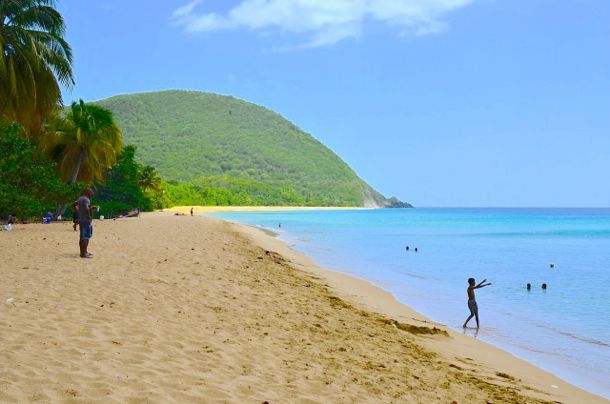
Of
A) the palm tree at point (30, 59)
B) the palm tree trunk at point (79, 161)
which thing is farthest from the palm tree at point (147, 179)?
the palm tree at point (30, 59)

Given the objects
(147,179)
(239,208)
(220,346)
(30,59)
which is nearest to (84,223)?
(220,346)

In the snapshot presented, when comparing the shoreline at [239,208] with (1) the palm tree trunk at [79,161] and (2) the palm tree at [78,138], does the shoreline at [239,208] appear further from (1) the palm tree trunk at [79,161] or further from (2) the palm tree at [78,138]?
(1) the palm tree trunk at [79,161]

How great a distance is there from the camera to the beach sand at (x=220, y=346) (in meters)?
5.05

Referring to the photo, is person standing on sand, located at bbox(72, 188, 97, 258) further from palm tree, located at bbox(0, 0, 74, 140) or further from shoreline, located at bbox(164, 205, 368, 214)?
shoreline, located at bbox(164, 205, 368, 214)

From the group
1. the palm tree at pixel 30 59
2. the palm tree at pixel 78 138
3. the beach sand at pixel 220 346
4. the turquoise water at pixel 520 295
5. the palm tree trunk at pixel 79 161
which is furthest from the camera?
the palm tree at pixel 78 138

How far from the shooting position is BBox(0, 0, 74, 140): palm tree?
2272cm

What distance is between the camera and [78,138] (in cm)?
3619

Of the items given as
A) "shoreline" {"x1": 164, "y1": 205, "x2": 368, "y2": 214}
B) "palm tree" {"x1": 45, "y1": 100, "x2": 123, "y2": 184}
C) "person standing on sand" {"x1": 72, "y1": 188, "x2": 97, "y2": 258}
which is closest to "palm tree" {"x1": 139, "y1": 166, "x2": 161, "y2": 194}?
"shoreline" {"x1": 164, "y1": 205, "x2": 368, "y2": 214}

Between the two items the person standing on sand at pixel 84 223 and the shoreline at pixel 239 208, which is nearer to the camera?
the person standing on sand at pixel 84 223

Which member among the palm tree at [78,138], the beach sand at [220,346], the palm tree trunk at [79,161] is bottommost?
the beach sand at [220,346]

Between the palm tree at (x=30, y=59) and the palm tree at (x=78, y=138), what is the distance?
11643 mm

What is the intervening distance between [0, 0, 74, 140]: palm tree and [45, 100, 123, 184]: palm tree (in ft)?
38.2

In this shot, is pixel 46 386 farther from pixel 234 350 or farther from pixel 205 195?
pixel 205 195

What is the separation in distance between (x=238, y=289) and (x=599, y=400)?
681cm
